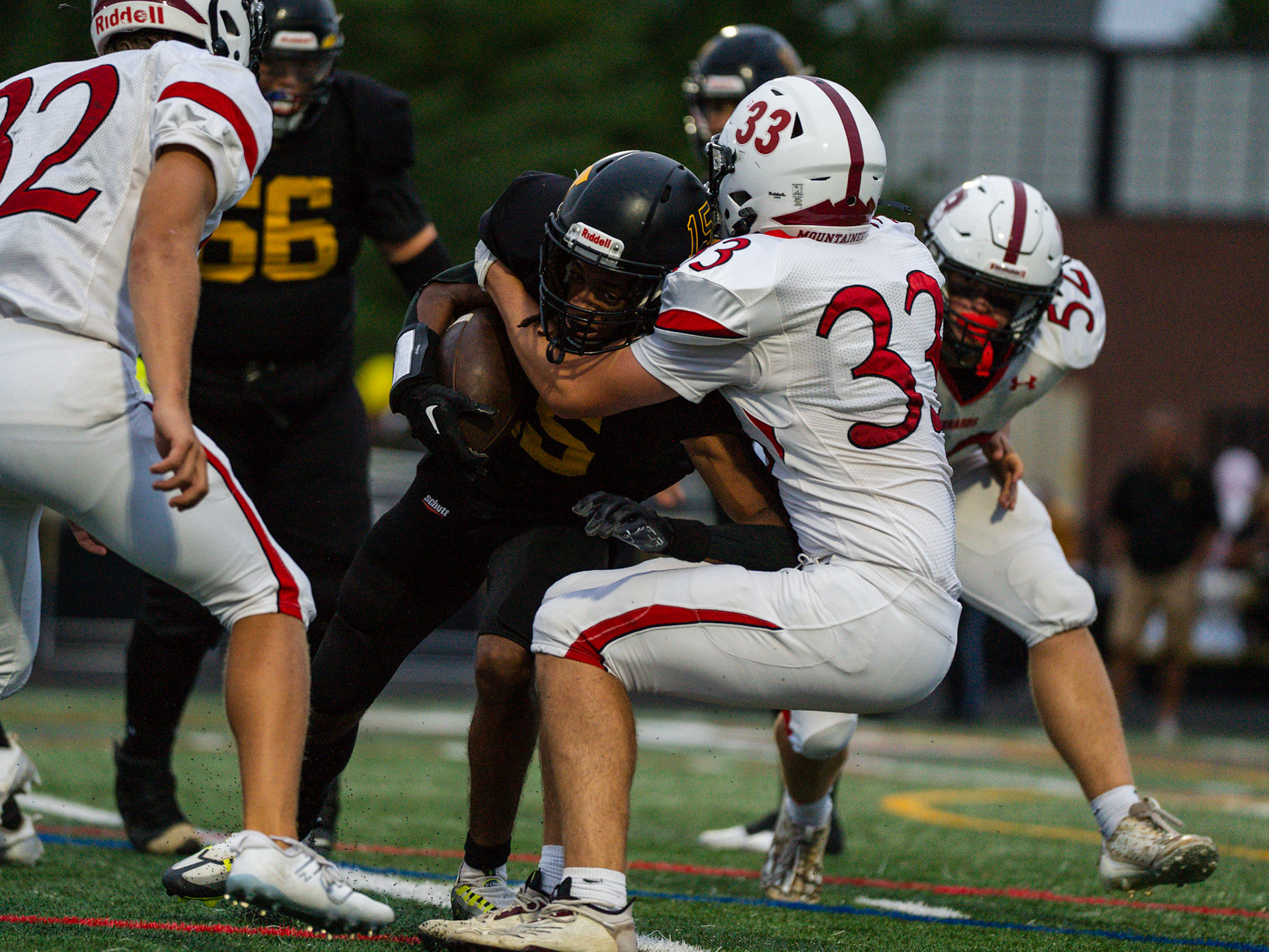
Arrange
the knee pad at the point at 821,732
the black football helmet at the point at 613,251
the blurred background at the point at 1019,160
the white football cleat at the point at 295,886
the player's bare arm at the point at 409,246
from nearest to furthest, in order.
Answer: the white football cleat at the point at 295,886, the black football helmet at the point at 613,251, the knee pad at the point at 821,732, the player's bare arm at the point at 409,246, the blurred background at the point at 1019,160

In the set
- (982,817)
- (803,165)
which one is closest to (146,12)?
(803,165)

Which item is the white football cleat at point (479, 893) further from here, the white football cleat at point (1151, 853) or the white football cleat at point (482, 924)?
the white football cleat at point (1151, 853)

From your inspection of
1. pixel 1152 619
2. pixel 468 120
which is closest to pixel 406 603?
pixel 1152 619

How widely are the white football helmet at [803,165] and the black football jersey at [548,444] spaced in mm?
422

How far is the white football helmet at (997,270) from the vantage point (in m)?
3.87

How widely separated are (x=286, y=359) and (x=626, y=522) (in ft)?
6.18

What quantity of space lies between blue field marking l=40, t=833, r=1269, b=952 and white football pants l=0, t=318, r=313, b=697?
4.58 ft

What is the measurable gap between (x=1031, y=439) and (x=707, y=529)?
1912 cm

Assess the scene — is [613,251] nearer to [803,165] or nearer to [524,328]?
[524,328]

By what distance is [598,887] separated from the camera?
287 cm

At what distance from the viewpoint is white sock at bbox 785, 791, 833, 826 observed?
14.0 feet

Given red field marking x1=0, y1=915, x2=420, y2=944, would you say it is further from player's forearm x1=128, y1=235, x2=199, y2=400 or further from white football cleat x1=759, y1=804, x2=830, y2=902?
white football cleat x1=759, y1=804, x2=830, y2=902

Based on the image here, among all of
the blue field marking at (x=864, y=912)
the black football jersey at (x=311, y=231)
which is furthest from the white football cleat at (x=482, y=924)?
the black football jersey at (x=311, y=231)

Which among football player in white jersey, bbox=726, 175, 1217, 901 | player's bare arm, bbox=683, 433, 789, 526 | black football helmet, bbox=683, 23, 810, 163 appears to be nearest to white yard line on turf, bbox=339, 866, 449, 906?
football player in white jersey, bbox=726, 175, 1217, 901
